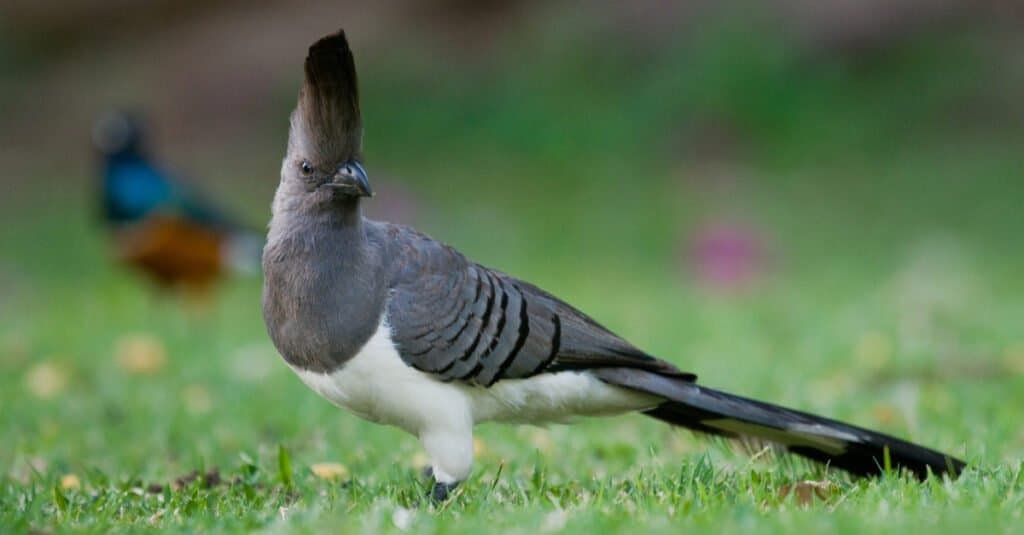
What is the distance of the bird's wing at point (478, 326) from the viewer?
405 cm

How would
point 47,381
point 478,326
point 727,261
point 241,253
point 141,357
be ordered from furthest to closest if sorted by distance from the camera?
point 727,261, point 241,253, point 141,357, point 47,381, point 478,326

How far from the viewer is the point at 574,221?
13.2 meters

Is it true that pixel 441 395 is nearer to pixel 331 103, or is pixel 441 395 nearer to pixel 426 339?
pixel 426 339

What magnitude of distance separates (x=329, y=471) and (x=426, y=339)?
2.80 ft

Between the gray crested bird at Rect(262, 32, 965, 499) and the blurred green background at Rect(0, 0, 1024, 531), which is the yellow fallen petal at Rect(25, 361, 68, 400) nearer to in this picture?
the blurred green background at Rect(0, 0, 1024, 531)

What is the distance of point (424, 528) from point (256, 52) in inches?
583

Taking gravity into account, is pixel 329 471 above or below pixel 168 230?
below

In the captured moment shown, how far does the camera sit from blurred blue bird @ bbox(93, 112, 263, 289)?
30.1 ft

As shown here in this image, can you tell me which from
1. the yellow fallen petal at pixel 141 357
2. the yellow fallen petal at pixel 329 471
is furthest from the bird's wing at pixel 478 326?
the yellow fallen petal at pixel 141 357

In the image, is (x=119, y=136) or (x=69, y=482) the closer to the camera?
(x=69, y=482)

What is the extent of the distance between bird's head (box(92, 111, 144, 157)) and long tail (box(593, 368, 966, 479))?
6.16 metres

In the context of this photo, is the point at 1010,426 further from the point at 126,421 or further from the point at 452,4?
the point at 452,4

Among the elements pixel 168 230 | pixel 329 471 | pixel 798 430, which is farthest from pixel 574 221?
pixel 798 430

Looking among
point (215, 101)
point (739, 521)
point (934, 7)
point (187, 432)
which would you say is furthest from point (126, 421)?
point (934, 7)
